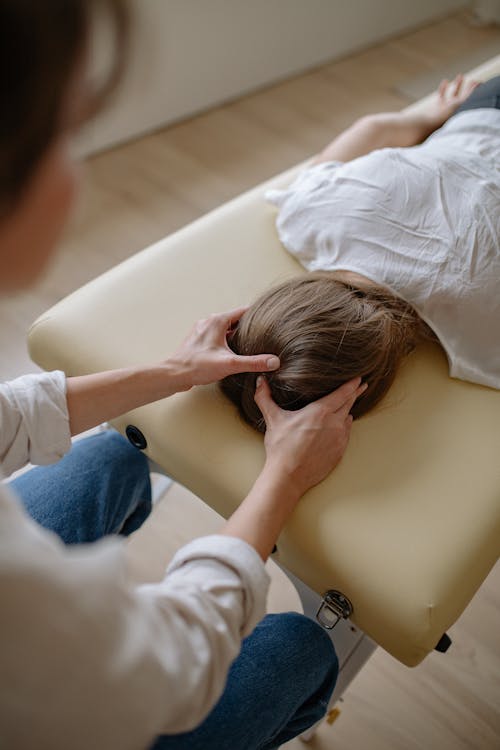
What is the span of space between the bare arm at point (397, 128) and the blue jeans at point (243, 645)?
2.46 feet

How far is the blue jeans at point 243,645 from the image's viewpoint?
29.1 inches

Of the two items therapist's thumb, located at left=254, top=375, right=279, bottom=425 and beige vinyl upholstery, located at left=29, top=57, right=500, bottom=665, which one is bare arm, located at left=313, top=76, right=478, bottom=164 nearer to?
beige vinyl upholstery, located at left=29, top=57, right=500, bottom=665

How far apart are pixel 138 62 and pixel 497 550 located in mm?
718

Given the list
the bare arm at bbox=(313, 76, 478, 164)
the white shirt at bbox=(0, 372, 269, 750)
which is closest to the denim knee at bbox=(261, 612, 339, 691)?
the white shirt at bbox=(0, 372, 269, 750)

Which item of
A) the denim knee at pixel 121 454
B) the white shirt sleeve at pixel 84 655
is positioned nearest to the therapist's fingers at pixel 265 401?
the denim knee at pixel 121 454

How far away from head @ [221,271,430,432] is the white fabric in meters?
0.06

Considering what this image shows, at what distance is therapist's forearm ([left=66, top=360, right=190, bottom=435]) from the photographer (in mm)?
879

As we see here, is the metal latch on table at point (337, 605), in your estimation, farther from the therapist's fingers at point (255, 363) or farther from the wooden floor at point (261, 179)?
→ the wooden floor at point (261, 179)

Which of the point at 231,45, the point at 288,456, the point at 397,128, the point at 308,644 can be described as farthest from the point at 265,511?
the point at 231,45

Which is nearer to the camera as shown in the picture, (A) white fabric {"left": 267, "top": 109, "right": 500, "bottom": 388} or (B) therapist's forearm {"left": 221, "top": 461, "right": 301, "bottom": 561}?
(B) therapist's forearm {"left": 221, "top": 461, "right": 301, "bottom": 561}

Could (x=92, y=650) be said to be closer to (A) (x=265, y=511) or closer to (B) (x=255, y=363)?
(A) (x=265, y=511)

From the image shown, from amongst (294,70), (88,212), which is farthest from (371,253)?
Answer: (294,70)

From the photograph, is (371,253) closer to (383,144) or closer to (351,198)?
(351,198)

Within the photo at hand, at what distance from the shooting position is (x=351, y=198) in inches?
42.7
